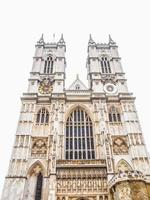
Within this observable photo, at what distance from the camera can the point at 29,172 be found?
17.2m

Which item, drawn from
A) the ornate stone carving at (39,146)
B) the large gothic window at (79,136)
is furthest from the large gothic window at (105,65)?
the ornate stone carving at (39,146)

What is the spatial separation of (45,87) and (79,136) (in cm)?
687

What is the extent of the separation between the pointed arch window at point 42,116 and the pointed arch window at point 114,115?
19.3 ft

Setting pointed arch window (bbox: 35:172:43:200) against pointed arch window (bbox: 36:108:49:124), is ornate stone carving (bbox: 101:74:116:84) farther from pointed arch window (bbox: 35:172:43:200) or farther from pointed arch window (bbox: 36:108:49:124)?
pointed arch window (bbox: 35:172:43:200)

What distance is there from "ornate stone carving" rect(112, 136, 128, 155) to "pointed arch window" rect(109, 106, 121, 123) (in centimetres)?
189

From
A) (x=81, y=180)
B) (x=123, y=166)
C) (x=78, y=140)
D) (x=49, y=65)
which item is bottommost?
(x=81, y=180)

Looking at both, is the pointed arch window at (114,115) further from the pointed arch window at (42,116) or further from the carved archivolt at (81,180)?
the pointed arch window at (42,116)

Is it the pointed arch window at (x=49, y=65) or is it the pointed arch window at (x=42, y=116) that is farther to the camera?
the pointed arch window at (x=49, y=65)

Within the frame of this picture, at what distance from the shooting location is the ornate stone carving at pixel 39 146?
18.3 metres

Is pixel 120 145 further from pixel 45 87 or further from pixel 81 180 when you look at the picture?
pixel 45 87

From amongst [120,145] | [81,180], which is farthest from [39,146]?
[120,145]

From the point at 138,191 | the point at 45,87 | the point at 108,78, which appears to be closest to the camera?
the point at 138,191

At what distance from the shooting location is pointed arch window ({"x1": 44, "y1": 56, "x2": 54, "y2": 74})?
25175 mm

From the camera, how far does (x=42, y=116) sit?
21.1m
